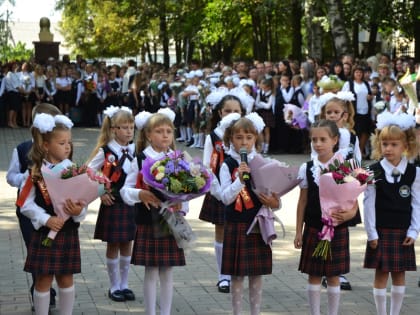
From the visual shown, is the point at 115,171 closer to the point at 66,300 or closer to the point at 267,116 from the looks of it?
the point at 66,300

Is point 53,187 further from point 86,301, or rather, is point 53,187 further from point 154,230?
point 86,301

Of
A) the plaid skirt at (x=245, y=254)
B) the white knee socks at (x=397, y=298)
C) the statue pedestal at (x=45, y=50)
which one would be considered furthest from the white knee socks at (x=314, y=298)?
the statue pedestal at (x=45, y=50)

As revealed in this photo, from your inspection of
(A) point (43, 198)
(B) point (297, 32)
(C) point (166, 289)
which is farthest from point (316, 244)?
(B) point (297, 32)

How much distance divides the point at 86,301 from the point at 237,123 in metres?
2.07

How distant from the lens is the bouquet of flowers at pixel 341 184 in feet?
19.6

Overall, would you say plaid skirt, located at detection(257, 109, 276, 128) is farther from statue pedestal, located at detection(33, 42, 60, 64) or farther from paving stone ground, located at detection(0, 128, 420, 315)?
statue pedestal, located at detection(33, 42, 60, 64)

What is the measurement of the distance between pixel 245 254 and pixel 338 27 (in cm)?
1865

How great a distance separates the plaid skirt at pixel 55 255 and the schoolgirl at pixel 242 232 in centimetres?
111

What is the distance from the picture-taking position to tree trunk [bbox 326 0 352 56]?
Result: 79.0ft

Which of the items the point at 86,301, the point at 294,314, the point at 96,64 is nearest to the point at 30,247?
the point at 86,301

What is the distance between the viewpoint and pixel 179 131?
891 inches

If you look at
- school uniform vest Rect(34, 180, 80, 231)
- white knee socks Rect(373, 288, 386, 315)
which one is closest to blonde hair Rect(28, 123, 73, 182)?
school uniform vest Rect(34, 180, 80, 231)

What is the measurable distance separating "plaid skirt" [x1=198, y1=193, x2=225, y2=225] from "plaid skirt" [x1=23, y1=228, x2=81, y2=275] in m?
1.82

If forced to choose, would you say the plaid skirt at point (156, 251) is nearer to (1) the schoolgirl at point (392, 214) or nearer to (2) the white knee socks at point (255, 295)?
(2) the white knee socks at point (255, 295)
